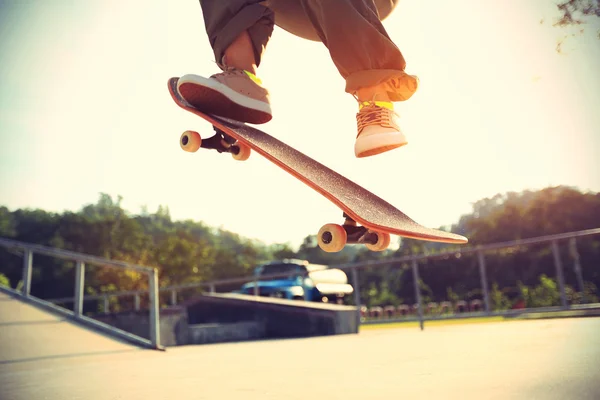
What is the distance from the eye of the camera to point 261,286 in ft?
54.2

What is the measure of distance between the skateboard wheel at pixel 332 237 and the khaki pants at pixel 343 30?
21.3 inches

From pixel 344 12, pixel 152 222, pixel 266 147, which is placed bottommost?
pixel 266 147

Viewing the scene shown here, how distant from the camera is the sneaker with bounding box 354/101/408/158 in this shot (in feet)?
5.91

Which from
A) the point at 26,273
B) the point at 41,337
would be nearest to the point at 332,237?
the point at 41,337

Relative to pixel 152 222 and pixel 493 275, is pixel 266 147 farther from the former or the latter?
pixel 152 222

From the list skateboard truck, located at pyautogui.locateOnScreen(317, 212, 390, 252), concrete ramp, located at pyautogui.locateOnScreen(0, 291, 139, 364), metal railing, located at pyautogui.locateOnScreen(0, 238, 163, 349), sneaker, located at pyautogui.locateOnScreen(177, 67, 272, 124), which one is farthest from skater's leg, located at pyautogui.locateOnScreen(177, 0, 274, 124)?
→ metal railing, located at pyautogui.locateOnScreen(0, 238, 163, 349)

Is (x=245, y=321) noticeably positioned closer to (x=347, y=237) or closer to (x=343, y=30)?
(x=347, y=237)

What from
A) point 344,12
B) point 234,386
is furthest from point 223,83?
point 234,386

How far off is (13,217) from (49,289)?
622 centimetres

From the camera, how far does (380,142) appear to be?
5.88ft

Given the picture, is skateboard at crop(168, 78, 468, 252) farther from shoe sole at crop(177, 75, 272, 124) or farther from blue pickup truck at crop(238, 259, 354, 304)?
blue pickup truck at crop(238, 259, 354, 304)

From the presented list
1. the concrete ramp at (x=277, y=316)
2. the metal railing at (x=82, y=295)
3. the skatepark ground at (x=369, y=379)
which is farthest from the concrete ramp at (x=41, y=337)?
the concrete ramp at (x=277, y=316)

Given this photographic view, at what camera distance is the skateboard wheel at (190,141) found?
7.21ft

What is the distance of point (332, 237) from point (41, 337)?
120 inches
